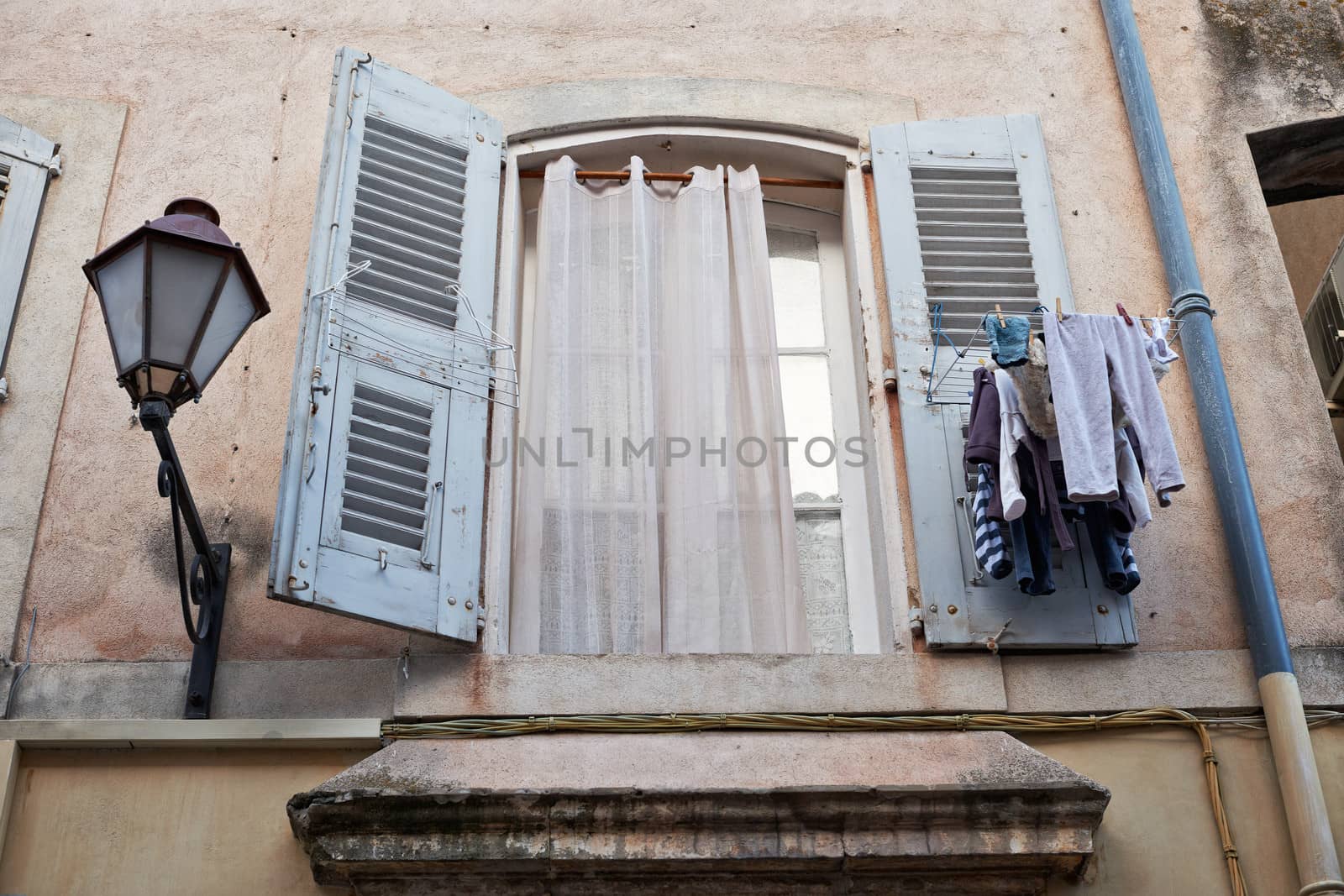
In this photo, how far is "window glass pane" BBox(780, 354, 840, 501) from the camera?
555cm

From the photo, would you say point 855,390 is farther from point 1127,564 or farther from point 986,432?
point 1127,564

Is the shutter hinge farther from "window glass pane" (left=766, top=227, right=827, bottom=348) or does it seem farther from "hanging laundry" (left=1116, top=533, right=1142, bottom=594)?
"hanging laundry" (left=1116, top=533, right=1142, bottom=594)

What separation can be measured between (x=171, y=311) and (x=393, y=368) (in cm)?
97

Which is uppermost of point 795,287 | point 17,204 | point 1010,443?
point 17,204

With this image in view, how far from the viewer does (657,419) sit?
5426 mm

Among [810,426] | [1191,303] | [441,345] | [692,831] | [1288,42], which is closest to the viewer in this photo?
[692,831]

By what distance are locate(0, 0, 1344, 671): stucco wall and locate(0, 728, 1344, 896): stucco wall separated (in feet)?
1.31

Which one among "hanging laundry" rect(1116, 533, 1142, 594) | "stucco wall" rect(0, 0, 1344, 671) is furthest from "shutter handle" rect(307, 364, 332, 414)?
"hanging laundry" rect(1116, 533, 1142, 594)

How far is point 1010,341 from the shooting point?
186 inches

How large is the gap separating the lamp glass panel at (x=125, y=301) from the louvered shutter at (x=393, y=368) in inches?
25.5

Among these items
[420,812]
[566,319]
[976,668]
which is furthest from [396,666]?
[976,668]

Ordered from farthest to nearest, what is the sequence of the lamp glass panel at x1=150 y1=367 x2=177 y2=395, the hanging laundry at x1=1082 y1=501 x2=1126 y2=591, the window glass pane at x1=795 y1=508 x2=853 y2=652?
the window glass pane at x1=795 y1=508 x2=853 y2=652, the hanging laundry at x1=1082 y1=501 x2=1126 y2=591, the lamp glass panel at x1=150 y1=367 x2=177 y2=395

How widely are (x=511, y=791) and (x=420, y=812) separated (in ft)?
0.85

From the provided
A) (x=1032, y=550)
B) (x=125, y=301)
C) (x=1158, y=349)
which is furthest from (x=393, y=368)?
(x=1158, y=349)
